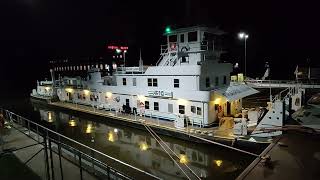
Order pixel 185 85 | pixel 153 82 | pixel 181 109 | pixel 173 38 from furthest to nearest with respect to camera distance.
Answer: pixel 173 38 → pixel 153 82 → pixel 181 109 → pixel 185 85

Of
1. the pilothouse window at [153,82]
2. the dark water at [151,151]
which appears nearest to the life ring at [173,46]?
the pilothouse window at [153,82]

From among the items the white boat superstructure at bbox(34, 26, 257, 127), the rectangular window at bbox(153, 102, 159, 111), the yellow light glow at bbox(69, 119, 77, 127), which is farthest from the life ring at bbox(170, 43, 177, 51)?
the yellow light glow at bbox(69, 119, 77, 127)

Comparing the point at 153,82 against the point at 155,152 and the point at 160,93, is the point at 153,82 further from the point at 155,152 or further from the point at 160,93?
A: the point at 155,152

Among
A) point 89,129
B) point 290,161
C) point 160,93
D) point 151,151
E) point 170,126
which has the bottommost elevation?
point 151,151

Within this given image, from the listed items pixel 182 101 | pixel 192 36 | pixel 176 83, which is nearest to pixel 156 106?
pixel 182 101

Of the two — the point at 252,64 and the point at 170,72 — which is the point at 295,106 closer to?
the point at 170,72

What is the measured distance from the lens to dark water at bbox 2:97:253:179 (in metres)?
15.1

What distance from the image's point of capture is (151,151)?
18.8 metres

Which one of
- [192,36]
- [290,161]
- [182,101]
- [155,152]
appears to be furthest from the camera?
[192,36]

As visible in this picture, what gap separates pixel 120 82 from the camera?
27.0m

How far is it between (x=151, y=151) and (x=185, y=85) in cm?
646

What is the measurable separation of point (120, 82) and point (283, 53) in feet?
214

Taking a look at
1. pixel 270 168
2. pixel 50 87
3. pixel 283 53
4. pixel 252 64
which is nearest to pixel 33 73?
pixel 50 87

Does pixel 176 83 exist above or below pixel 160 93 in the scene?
above
